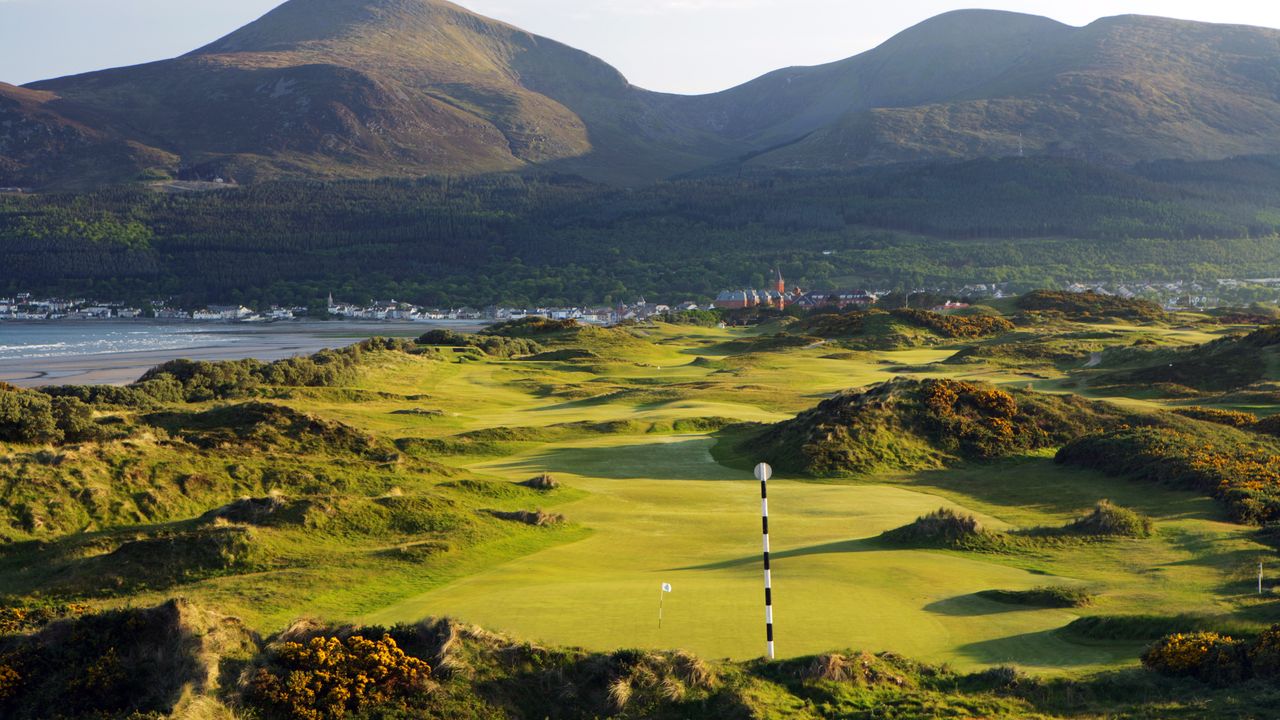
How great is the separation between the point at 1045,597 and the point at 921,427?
17.9m

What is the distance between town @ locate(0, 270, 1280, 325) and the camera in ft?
463

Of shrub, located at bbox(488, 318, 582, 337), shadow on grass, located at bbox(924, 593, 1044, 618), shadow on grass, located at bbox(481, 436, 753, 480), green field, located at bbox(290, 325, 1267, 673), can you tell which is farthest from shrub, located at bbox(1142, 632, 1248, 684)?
shrub, located at bbox(488, 318, 582, 337)

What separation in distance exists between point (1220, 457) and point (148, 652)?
24.0m

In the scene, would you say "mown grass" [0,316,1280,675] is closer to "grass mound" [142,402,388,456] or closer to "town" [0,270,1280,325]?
"grass mound" [142,402,388,456]

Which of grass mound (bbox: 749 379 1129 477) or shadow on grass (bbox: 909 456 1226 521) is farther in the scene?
grass mound (bbox: 749 379 1129 477)

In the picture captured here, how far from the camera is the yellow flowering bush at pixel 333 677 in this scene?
11.1m

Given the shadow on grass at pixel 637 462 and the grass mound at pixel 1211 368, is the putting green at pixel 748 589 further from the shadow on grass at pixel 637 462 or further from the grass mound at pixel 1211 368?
the grass mound at pixel 1211 368

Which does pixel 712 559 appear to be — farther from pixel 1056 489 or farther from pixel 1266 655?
pixel 1056 489

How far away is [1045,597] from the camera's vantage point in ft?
→ 53.6

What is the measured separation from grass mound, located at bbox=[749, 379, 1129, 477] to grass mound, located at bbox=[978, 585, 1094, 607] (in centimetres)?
1444

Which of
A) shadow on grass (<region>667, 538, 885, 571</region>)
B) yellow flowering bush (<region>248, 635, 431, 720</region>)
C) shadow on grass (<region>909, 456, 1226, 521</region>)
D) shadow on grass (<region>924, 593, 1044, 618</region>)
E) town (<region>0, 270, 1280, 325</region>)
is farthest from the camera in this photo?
town (<region>0, 270, 1280, 325</region>)

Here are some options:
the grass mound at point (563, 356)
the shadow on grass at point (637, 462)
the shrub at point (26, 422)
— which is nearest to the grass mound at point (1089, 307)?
the grass mound at point (563, 356)

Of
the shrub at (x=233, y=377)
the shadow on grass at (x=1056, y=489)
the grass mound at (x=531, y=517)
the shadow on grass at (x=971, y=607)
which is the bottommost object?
the shadow on grass at (x=1056, y=489)

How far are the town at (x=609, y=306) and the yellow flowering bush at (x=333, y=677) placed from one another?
388 feet
